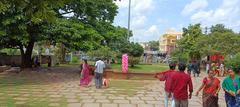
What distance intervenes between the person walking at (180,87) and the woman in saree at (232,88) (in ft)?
3.30

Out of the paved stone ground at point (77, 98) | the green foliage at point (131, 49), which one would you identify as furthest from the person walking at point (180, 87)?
the green foliage at point (131, 49)

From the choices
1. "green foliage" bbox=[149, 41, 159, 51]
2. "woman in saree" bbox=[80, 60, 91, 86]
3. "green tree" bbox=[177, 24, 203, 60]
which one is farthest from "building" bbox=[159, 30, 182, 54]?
"woman in saree" bbox=[80, 60, 91, 86]

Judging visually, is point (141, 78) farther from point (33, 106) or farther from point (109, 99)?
point (33, 106)

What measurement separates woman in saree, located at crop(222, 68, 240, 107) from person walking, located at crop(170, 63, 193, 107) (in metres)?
1.01

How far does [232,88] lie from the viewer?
9484mm

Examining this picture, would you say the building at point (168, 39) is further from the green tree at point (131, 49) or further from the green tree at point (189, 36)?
the green tree at point (131, 49)

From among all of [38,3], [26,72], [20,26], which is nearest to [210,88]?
[38,3]

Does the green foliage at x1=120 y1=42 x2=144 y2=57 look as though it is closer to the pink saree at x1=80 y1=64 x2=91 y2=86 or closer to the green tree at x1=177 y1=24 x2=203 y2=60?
the green tree at x1=177 y1=24 x2=203 y2=60

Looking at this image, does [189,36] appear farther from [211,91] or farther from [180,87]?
[180,87]

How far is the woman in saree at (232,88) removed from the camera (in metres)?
9.45

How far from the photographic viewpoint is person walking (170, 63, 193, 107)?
8992mm

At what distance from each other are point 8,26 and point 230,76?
15925mm

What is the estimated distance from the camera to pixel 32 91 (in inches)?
659

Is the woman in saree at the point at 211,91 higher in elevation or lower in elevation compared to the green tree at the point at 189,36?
lower
